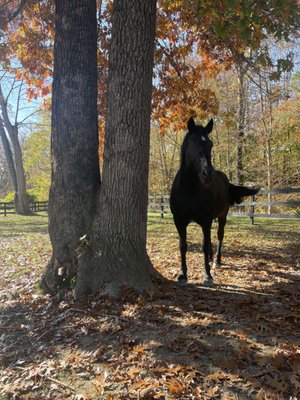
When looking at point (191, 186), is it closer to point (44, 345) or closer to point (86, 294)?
point (86, 294)

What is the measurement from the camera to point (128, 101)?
471 centimetres

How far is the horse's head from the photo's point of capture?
4.98 meters

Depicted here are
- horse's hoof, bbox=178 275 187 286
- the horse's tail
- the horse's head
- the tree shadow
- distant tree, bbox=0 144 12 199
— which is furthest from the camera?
distant tree, bbox=0 144 12 199

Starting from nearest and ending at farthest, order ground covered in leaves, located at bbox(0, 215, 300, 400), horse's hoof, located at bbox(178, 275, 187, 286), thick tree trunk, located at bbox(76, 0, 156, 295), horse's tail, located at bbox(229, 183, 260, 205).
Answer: ground covered in leaves, located at bbox(0, 215, 300, 400) → thick tree trunk, located at bbox(76, 0, 156, 295) → horse's hoof, located at bbox(178, 275, 187, 286) → horse's tail, located at bbox(229, 183, 260, 205)

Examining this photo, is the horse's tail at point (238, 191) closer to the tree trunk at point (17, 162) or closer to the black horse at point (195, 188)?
the black horse at point (195, 188)

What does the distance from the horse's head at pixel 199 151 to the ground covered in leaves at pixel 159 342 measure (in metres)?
1.84

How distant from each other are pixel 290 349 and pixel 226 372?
28.0 inches

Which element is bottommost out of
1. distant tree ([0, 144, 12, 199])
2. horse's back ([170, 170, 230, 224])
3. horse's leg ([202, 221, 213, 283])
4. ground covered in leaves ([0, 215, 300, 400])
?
ground covered in leaves ([0, 215, 300, 400])

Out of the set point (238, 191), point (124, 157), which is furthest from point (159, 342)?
point (238, 191)

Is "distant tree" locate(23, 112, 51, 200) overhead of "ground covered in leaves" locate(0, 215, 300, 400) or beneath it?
overhead

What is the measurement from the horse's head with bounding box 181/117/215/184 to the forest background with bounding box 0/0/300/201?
137cm

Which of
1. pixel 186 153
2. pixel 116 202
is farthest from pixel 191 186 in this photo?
pixel 116 202

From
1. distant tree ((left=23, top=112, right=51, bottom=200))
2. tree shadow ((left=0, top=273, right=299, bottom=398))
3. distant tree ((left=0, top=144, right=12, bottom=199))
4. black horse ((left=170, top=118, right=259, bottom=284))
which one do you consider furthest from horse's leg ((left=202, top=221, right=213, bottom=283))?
distant tree ((left=0, top=144, right=12, bottom=199))

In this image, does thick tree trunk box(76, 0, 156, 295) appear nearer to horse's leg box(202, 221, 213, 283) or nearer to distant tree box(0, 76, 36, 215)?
horse's leg box(202, 221, 213, 283)
